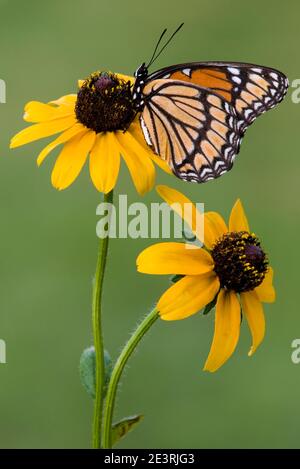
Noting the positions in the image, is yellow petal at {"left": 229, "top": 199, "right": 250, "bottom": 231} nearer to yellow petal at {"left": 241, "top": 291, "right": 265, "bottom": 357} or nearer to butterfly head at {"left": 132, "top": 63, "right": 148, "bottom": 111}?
yellow petal at {"left": 241, "top": 291, "right": 265, "bottom": 357}

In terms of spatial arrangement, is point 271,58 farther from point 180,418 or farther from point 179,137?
point 179,137

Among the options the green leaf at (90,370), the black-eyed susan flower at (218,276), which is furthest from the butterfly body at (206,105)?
the green leaf at (90,370)

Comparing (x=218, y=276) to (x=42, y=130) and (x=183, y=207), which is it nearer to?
(x=183, y=207)

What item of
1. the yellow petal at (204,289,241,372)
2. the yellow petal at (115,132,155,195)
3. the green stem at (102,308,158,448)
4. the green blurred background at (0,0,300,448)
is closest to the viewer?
the green stem at (102,308,158,448)

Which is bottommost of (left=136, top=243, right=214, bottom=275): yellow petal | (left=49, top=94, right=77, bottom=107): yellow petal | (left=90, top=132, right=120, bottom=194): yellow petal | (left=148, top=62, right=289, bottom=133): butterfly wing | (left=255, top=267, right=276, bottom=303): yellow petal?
(left=255, top=267, right=276, bottom=303): yellow petal

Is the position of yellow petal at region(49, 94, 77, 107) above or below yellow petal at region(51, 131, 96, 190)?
above

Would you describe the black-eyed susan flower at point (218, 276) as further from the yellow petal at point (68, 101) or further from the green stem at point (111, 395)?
the yellow petal at point (68, 101)

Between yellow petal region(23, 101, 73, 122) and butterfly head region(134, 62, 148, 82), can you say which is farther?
butterfly head region(134, 62, 148, 82)

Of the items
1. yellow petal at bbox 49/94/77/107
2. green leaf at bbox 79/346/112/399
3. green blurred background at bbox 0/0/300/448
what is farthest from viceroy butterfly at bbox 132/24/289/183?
green blurred background at bbox 0/0/300/448

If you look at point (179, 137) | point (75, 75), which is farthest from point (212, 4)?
point (179, 137)
